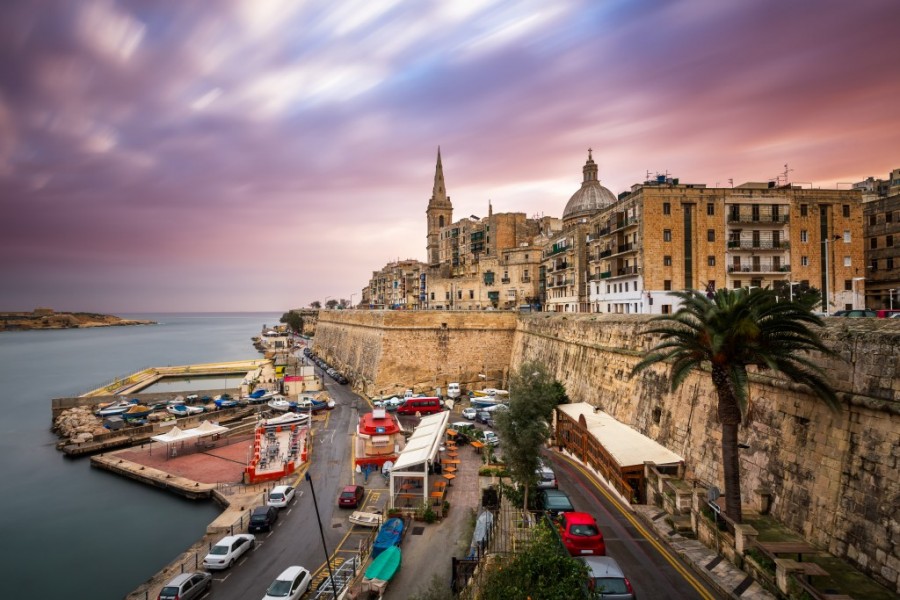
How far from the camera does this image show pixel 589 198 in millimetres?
57844

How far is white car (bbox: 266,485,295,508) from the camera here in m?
20.4

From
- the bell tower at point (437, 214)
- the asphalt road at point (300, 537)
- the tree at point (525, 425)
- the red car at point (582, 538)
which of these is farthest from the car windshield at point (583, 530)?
the bell tower at point (437, 214)

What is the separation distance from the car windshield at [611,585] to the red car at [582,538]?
5.73 ft

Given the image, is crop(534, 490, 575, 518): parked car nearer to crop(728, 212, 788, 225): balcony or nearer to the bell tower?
crop(728, 212, 788, 225): balcony

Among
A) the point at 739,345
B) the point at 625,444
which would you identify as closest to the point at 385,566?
the point at 625,444

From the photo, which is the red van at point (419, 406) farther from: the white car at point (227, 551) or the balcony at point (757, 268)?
the balcony at point (757, 268)

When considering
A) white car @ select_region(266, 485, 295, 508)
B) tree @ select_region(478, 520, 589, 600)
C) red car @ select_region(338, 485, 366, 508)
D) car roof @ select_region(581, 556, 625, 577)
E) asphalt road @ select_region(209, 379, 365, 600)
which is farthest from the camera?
white car @ select_region(266, 485, 295, 508)

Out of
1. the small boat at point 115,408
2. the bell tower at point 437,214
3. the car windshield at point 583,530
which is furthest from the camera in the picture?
the bell tower at point 437,214

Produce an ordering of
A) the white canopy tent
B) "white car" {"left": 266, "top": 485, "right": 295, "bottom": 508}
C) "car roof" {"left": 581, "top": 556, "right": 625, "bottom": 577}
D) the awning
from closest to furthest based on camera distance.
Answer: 1. "car roof" {"left": 581, "top": 556, "right": 625, "bottom": 577}
2. the awning
3. the white canopy tent
4. "white car" {"left": 266, "top": 485, "right": 295, "bottom": 508}

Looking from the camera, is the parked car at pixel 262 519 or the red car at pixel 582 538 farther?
the parked car at pixel 262 519

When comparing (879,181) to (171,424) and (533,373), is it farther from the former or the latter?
(171,424)

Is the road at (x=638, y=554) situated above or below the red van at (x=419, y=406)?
above

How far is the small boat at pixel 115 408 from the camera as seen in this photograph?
41.3m

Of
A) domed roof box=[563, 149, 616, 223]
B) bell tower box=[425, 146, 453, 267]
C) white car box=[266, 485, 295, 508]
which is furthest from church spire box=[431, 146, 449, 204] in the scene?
white car box=[266, 485, 295, 508]
